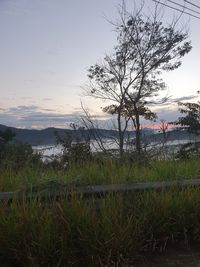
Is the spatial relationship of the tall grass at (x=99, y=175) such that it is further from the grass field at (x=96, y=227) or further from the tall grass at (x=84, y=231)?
the tall grass at (x=84, y=231)

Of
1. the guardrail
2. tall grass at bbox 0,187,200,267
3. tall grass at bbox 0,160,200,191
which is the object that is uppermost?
tall grass at bbox 0,160,200,191

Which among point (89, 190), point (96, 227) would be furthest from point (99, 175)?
point (96, 227)

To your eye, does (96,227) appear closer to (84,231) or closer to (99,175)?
(84,231)

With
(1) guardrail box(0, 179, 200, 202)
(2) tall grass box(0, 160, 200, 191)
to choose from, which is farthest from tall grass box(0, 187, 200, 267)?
(2) tall grass box(0, 160, 200, 191)

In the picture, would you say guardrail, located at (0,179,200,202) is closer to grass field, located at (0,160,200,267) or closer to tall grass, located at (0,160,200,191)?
grass field, located at (0,160,200,267)

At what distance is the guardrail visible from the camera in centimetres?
440

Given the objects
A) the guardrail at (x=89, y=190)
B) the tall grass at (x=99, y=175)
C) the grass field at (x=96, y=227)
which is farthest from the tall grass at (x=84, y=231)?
the tall grass at (x=99, y=175)

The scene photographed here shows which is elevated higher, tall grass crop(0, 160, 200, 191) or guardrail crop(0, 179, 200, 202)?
tall grass crop(0, 160, 200, 191)

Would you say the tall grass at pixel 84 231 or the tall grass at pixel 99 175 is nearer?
the tall grass at pixel 84 231

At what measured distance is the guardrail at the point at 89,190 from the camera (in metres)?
4.40

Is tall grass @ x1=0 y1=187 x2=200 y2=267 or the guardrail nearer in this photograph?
tall grass @ x1=0 y1=187 x2=200 y2=267

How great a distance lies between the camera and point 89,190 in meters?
4.68

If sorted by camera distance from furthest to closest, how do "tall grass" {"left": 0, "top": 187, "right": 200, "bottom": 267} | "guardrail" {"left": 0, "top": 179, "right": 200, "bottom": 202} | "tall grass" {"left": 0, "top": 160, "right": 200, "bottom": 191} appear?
"tall grass" {"left": 0, "top": 160, "right": 200, "bottom": 191}
"guardrail" {"left": 0, "top": 179, "right": 200, "bottom": 202}
"tall grass" {"left": 0, "top": 187, "right": 200, "bottom": 267}

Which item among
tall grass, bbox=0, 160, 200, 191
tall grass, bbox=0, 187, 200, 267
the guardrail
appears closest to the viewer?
tall grass, bbox=0, 187, 200, 267
